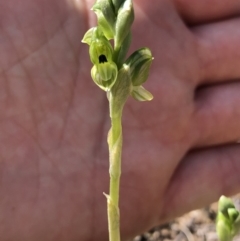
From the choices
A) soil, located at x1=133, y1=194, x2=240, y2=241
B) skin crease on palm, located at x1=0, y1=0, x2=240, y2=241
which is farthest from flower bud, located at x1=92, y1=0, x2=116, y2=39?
soil, located at x1=133, y1=194, x2=240, y2=241

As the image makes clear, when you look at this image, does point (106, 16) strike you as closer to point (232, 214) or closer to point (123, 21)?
point (123, 21)

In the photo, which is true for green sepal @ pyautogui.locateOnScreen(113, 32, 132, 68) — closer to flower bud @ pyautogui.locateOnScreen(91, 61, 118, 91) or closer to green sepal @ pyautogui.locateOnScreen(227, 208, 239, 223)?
flower bud @ pyautogui.locateOnScreen(91, 61, 118, 91)

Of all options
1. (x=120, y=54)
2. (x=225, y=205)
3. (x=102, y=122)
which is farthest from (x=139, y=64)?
(x=102, y=122)

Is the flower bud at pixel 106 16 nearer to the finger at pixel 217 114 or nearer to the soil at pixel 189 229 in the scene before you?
the finger at pixel 217 114

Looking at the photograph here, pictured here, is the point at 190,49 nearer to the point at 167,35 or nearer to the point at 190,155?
the point at 167,35

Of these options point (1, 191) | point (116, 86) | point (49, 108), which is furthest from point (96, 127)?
point (116, 86)

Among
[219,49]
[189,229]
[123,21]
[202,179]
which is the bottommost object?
[189,229]

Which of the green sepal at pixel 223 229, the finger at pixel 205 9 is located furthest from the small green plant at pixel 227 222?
the finger at pixel 205 9
